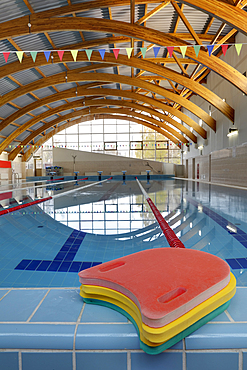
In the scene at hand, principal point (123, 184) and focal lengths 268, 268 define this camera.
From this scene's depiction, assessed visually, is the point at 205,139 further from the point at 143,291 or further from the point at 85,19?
the point at 143,291

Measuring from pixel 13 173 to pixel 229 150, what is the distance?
19153 mm

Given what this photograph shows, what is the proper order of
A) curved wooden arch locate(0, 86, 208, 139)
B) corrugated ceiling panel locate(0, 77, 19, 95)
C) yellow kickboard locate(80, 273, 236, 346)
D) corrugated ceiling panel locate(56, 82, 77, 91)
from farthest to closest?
1. curved wooden arch locate(0, 86, 208, 139)
2. corrugated ceiling panel locate(56, 82, 77, 91)
3. corrugated ceiling panel locate(0, 77, 19, 95)
4. yellow kickboard locate(80, 273, 236, 346)

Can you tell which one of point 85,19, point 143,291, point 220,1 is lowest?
point 143,291

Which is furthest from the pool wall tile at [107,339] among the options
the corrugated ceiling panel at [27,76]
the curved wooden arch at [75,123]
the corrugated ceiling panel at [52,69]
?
the curved wooden arch at [75,123]

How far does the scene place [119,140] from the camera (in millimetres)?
28891

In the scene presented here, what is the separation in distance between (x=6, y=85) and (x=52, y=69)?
2701 millimetres

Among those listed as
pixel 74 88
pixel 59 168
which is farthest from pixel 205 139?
pixel 59 168

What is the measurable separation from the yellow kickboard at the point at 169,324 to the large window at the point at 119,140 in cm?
2795

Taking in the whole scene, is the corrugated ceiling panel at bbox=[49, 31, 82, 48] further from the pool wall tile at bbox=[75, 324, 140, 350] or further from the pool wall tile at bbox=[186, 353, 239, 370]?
the pool wall tile at bbox=[186, 353, 239, 370]

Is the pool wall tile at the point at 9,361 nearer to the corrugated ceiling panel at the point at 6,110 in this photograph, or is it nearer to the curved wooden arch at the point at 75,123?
the corrugated ceiling panel at the point at 6,110

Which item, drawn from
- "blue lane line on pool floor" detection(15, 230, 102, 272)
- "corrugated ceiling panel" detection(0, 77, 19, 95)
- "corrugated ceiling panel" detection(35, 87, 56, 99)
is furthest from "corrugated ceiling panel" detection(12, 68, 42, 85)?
"blue lane line on pool floor" detection(15, 230, 102, 272)

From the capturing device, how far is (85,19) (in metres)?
8.95

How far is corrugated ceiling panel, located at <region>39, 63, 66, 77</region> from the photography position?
13.9 meters

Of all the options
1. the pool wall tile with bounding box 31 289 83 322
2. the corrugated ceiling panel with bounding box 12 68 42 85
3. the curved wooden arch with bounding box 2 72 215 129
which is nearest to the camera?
the pool wall tile with bounding box 31 289 83 322
